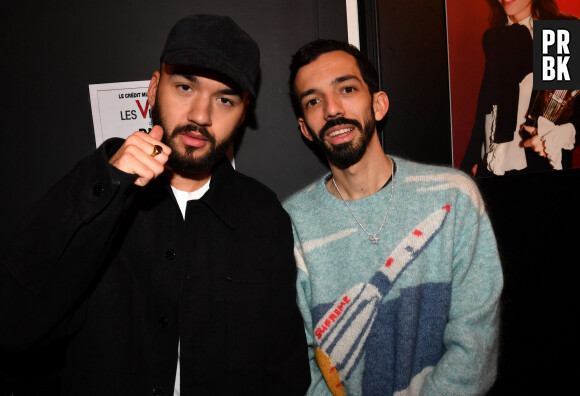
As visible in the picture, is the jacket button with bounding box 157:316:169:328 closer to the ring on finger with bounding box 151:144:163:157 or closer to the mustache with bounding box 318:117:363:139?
the ring on finger with bounding box 151:144:163:157

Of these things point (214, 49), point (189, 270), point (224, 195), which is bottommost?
point (189, 270)

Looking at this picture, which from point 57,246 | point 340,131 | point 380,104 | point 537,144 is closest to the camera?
point 57,246

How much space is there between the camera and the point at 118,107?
1428 mm

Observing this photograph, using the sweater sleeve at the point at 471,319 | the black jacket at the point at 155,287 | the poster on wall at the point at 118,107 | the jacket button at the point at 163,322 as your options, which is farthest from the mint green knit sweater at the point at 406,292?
the poster on wall at the point at 118,107

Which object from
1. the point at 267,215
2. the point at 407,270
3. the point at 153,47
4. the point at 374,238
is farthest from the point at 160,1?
the point at 407,270

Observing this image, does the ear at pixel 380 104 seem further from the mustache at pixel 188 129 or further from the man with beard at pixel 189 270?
the mustache at pixel 188 129

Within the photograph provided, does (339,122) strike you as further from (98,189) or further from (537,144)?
(537,144)

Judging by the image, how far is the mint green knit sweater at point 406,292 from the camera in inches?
44.5

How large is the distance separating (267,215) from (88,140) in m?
0.81

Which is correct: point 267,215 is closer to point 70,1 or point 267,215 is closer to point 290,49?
point 290,49

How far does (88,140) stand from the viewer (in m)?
1.43

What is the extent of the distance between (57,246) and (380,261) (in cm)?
93

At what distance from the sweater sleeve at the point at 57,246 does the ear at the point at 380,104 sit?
3.06 feet

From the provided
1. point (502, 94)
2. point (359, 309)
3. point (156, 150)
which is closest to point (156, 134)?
point (156, 150)
